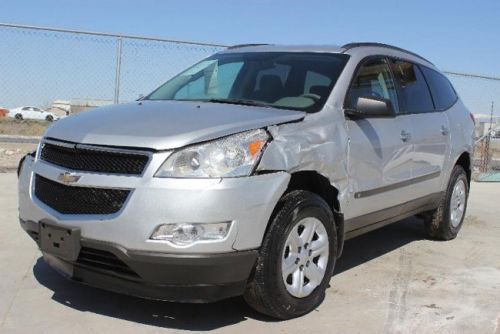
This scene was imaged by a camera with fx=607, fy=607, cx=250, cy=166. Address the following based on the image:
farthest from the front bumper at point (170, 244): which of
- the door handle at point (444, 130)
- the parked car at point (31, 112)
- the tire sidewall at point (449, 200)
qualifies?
the parked car at point (31, 112)

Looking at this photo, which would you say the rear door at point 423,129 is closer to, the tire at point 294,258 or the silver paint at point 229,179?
the silver paint at point 229,179

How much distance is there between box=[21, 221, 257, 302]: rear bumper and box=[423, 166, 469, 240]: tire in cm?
334

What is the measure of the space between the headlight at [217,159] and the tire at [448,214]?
131 inches

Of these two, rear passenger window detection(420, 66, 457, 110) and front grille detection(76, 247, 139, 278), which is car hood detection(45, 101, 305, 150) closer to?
front grille detection(76, 247, 139, 278)

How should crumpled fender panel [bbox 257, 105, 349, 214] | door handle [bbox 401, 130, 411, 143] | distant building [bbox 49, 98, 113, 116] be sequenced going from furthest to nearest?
1. distant building [bbox 49, 98, 113, 116]
2. door handle [bbox 401, 130, 411, 143]
3. crumpled fender panel [bbox 257, 105, 349, 214]

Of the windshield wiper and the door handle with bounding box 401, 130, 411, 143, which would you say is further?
the door handle with bounding box 401, 130, 411, 143

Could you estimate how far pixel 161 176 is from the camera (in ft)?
10.9

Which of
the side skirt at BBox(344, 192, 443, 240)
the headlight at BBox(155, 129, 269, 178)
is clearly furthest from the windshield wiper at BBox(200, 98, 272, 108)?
the side skirt at BBox(344, 192, 443, 240)

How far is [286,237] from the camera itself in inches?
147

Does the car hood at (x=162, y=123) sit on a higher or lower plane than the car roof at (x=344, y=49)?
lower

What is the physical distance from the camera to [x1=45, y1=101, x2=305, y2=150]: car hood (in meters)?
3.45

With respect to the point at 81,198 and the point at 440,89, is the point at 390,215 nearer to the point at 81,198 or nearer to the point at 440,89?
the point at 440,89

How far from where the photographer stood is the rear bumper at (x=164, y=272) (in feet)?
11.0

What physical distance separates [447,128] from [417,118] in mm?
718
